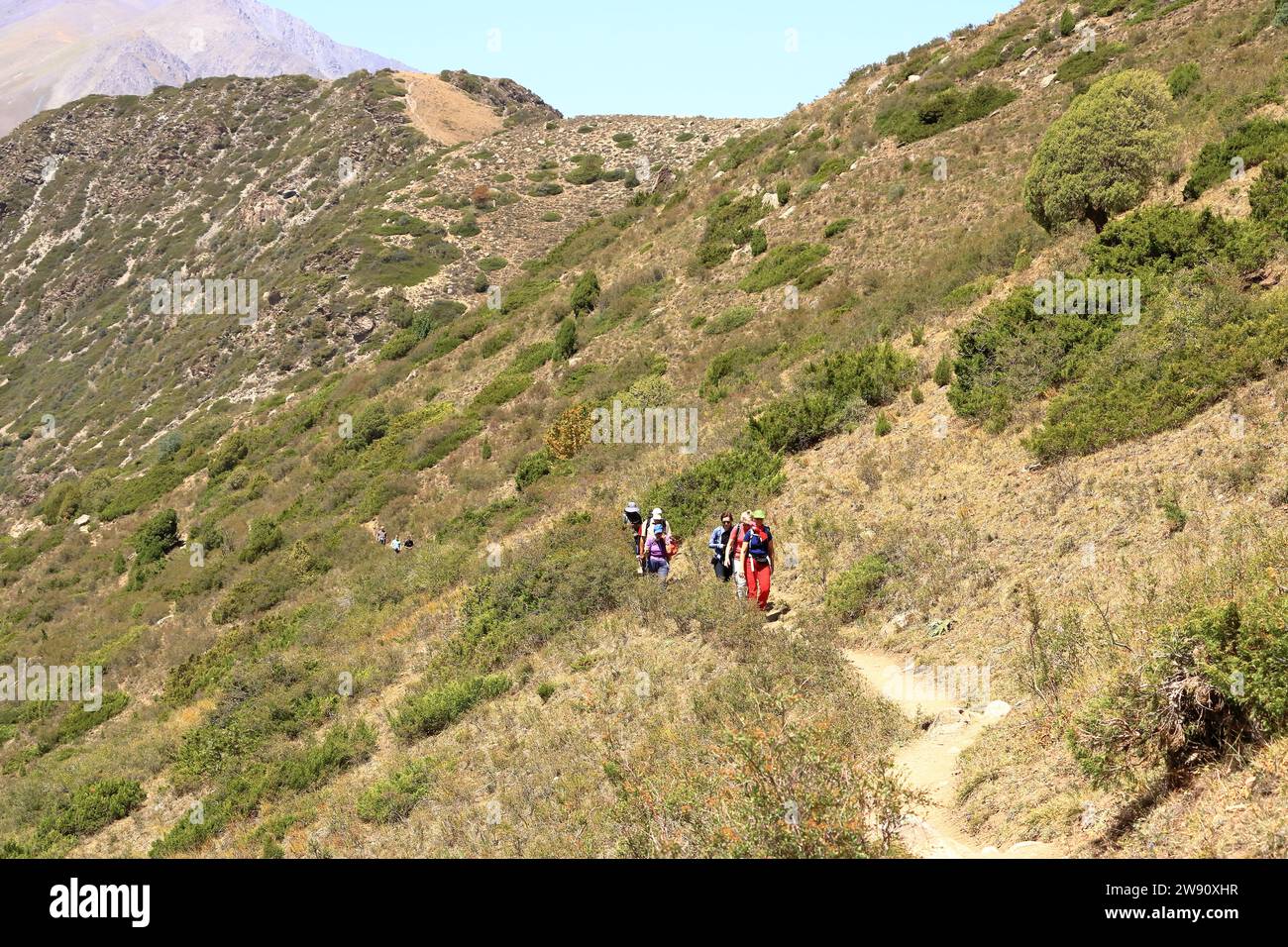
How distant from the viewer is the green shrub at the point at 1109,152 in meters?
16.8

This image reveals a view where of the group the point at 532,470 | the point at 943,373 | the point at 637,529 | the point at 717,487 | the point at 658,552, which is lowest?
the point at 658,552

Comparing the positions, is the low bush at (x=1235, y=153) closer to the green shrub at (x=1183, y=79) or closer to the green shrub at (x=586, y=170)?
the green shrub at (x=1183, y=79)

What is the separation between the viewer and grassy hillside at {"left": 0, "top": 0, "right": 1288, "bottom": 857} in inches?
227

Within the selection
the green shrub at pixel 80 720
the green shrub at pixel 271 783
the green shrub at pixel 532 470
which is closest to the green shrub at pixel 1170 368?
the green shrub at pixel 271 783

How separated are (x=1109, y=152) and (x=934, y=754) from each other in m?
14.5

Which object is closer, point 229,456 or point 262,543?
point 262,543

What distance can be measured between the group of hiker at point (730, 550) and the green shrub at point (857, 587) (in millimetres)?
901

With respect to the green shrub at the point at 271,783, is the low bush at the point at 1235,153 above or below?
above

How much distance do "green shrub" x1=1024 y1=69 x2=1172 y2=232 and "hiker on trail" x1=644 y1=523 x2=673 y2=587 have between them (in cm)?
1090

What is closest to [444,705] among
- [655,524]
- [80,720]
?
[655,524]

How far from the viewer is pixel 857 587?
10727 mm

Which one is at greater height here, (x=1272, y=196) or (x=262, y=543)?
(x=1272, y=196)

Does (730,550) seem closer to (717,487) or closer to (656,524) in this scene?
(656,524)

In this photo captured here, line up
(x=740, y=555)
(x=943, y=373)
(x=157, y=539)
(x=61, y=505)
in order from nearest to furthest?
(x=740, y=555)
(x=943, y=373)
(x=157, y=539)
(x=61, y=505)
